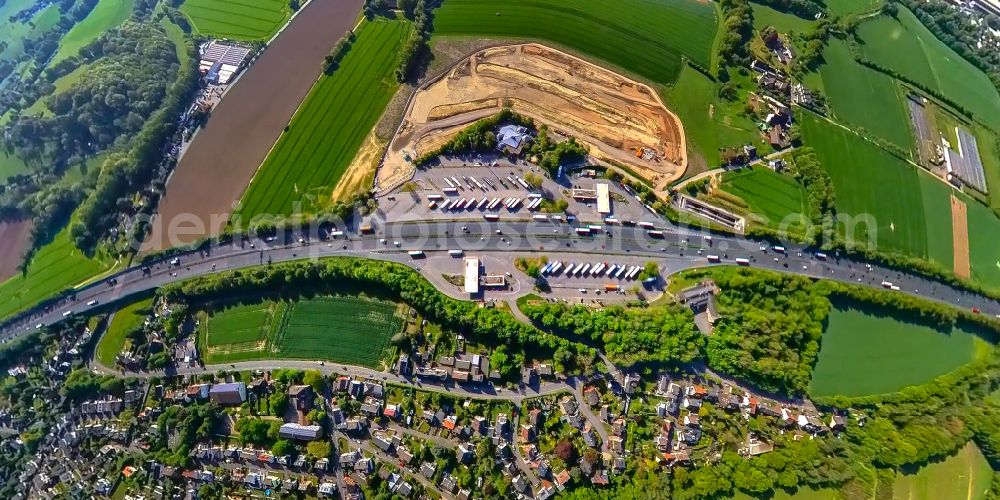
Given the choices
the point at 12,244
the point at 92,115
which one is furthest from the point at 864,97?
the point at 12,244

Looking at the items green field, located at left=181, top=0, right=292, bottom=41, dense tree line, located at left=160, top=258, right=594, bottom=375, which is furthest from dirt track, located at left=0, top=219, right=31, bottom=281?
green field, located at left=181, top=0, right=292, bottom=41

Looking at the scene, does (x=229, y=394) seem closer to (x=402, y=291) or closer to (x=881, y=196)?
(x=402, y=291)

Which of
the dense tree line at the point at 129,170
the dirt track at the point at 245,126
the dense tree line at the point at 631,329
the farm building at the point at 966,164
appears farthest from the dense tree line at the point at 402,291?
the farm building at the point at 966,164

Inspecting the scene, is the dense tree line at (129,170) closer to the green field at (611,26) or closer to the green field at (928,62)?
the green field at (611,26)

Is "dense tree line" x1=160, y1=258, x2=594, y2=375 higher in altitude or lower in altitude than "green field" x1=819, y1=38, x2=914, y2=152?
lower

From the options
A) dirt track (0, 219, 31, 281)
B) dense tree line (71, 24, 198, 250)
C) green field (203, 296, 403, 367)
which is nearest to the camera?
green field (203, 296, 403, 367)

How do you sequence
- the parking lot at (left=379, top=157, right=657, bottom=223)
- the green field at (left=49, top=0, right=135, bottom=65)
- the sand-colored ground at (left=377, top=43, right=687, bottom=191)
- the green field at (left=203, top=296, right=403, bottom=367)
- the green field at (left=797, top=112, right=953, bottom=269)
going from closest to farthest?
the green field at (left=203, top=296, right=403, bottom=367), the green field at (left=797, top=112, right=953, bottom=269), the parking lot at (left=379, top=157, right=657, bottom=223), the sand-colored ground at (left=377, top=43, right=687, bottom=191), the green field at (left=49, top=0, right=135, bottom=65)

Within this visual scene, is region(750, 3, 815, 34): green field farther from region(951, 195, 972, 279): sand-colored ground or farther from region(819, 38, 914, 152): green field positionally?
region(951, 195, 972, 279): sand-colored ground
